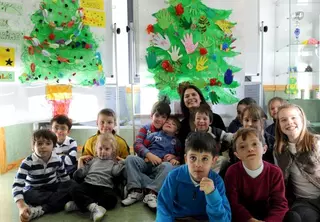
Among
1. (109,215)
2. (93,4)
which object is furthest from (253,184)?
(93,4)

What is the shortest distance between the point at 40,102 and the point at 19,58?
1.37 ft

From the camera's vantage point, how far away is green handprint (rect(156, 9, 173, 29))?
8.89 ft

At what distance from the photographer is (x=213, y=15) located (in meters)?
2.76

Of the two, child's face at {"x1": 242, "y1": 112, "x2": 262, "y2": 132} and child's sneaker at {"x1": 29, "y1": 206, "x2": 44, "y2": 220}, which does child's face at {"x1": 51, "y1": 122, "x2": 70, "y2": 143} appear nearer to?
child's sneaker at {"x1": 29, "y1": 206, "x2": 44, "y2": 220}

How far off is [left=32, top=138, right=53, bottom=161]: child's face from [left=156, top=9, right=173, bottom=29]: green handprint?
4.78ft

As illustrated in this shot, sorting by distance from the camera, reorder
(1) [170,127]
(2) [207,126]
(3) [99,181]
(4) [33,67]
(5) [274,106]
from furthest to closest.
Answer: (4) [33,67], (5) [274,106], (1) [170,127], (2) [207,126], (3) [99,181]

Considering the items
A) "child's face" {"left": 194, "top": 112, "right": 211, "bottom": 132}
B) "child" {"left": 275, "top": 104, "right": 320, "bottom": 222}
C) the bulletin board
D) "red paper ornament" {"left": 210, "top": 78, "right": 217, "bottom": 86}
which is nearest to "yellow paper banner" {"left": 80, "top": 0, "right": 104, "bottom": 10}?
the bulletin board

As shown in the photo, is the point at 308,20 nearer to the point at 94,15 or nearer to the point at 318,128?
the point at 318,128

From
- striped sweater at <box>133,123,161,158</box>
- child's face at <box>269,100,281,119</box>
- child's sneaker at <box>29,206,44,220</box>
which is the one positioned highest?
child's face at <box>269,100,281,119</box>

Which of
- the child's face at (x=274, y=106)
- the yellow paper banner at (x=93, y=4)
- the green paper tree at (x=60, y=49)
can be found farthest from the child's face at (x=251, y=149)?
the yellow paper banner at (x=93, y=4)

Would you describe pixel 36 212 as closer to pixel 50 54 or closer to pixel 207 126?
pixel 207 126

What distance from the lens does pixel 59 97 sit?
2736 mm

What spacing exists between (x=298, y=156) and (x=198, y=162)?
0.67 meters

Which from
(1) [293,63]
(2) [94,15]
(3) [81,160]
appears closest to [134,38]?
(2) [94,15]
